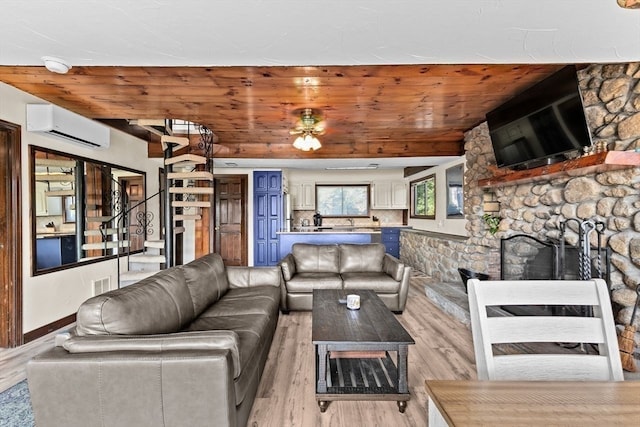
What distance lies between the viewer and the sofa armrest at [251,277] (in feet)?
11.5

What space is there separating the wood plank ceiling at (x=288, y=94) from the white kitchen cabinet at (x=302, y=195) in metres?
3.38

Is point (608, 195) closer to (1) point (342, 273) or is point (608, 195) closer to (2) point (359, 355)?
(2) point (359, 355)

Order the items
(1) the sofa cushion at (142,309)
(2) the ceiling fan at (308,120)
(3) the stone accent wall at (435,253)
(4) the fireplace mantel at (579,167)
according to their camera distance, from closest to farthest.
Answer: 1. (1) the sofa cushion at (142,309)
2. (4) the fireplace mantel at (579,167)
3. (2) the ceiling fan at (308,120)
4. (3) the stone accent wall at (435,253)

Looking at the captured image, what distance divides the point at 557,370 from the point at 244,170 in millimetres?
6471

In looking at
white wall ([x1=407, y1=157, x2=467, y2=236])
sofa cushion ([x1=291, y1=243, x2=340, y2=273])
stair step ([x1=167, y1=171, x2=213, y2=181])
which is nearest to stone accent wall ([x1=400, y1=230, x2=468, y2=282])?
white wall ([x1=407, y1=157, x2=467, y2=236])

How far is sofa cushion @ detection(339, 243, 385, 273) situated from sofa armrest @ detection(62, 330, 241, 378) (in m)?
3.08

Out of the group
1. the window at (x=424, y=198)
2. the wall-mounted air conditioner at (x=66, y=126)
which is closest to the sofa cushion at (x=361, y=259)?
the window at (x=424, y=198)

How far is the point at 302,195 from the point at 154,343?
6786mm

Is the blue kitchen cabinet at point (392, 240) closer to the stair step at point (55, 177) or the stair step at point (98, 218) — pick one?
the stair step at point (98, 218)

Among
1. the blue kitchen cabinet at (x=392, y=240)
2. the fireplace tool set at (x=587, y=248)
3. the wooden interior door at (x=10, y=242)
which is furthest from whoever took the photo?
the blue kitchen cabinet at (x=392, y=240)

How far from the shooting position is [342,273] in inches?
172

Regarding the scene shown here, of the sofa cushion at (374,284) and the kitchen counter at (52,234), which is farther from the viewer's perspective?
the sofa cushion at (374,284)

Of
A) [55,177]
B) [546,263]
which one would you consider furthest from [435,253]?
[55,177]

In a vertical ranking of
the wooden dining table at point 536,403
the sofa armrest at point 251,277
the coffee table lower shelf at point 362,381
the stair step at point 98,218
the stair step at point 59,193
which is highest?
the stair step at point 59,193
